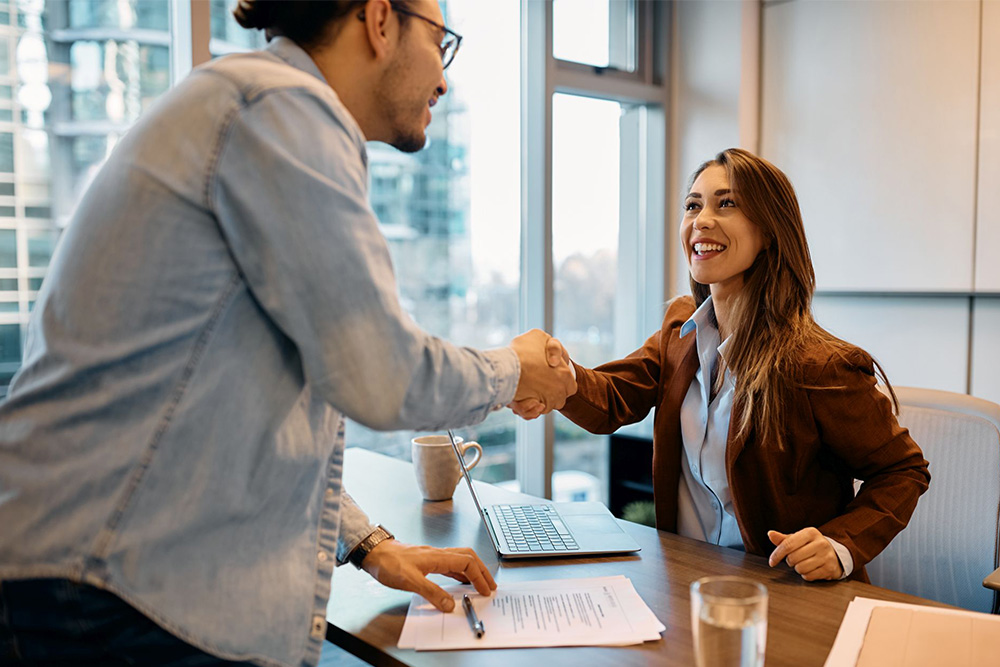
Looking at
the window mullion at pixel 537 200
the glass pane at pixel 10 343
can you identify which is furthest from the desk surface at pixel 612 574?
the window mullion at pixel 537 200

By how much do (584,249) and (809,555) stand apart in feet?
7.69

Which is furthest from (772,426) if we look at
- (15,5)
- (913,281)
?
(15,5)

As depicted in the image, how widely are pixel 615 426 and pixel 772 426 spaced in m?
0.39

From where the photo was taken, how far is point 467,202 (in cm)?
311

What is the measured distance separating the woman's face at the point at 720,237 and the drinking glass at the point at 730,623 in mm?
969

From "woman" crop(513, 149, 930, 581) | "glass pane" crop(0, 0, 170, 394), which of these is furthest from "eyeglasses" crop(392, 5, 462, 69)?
"glass pane" crop(0, 0, 170, 394)

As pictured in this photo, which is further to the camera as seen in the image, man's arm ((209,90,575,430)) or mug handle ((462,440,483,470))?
mug handle ((462,440,483,470))

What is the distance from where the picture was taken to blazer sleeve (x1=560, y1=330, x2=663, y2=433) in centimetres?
172

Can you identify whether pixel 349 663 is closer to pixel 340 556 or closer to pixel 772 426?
pixel 340 556

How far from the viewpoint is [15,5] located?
2.04 meters

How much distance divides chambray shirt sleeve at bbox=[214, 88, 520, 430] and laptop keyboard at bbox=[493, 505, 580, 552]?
1.79 ft

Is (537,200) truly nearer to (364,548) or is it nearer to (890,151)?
(890,151)

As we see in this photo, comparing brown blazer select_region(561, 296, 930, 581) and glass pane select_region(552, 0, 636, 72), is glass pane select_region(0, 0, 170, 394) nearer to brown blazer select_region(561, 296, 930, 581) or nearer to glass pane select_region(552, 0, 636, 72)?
brown blazer select_region(561, 296, 930, 581)

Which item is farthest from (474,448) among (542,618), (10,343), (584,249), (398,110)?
(584,249)
